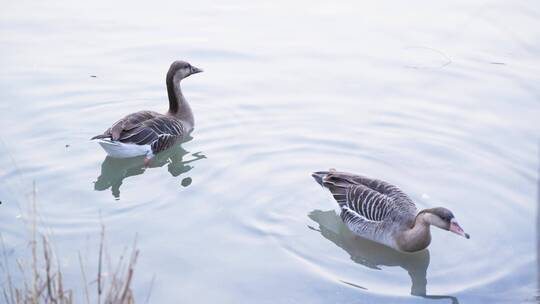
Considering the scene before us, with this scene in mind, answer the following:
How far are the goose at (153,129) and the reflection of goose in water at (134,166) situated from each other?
0.09 m

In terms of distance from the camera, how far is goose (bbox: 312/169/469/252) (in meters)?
7.39

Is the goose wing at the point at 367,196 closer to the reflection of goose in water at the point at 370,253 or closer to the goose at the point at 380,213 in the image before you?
the goose at the point at 380,213

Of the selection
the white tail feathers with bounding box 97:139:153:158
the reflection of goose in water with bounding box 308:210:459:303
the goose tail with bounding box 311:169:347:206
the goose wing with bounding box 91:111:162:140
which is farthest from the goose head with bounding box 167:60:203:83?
the reflection of goose in water with bounding box 308:210:459:303

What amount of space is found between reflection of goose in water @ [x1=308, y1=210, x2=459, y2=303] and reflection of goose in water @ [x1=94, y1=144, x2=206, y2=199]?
5.50ft

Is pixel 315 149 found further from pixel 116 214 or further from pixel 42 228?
pixel 42 228

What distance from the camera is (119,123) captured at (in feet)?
30.2

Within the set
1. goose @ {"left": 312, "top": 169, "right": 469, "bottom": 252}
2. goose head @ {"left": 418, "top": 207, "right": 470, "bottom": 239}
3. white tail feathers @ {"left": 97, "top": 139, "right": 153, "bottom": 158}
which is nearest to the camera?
goose head @ {"left": 418, "top": 207, "right": 470, "bottom": 239}

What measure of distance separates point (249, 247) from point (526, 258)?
2649mm

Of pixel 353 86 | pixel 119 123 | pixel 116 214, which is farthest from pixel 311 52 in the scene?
pixel 116 214

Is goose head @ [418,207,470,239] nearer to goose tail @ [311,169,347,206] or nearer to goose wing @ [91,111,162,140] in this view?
goose tail @ [311,169,347,206]

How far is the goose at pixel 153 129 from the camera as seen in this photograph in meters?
9.06

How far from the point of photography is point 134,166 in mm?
9352

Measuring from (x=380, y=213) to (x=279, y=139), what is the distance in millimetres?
2272

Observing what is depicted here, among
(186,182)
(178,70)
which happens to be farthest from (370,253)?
(178,70)
